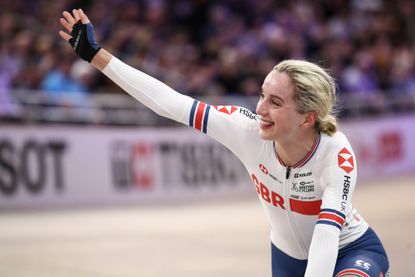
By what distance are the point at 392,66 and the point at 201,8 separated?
4278 millimetres

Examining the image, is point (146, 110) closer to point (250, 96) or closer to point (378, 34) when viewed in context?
point (250, 96)

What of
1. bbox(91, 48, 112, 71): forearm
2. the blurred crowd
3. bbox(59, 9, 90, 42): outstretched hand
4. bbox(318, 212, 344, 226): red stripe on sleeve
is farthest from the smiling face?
the blurred crowd

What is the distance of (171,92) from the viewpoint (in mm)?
4598

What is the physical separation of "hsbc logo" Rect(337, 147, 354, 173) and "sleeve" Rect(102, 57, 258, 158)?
1.74 feet

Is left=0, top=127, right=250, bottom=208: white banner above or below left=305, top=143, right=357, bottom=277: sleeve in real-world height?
above

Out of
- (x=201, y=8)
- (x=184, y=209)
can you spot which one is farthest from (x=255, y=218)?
(x=201, y=8)

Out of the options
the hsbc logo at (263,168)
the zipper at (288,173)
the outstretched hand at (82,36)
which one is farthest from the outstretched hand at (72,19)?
the zipper at (288,173)

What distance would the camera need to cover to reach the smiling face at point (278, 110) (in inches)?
168

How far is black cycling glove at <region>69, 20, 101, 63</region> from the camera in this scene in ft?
14.6

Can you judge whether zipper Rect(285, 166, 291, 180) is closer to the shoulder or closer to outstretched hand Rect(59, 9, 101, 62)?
the shoulder

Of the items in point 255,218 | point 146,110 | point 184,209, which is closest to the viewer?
point 255,218

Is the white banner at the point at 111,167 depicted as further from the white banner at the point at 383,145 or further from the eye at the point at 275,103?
the eye at the point at 275,103

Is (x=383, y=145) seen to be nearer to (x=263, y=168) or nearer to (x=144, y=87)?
(x=263, y=168)

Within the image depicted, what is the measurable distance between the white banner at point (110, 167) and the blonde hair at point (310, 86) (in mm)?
8182
